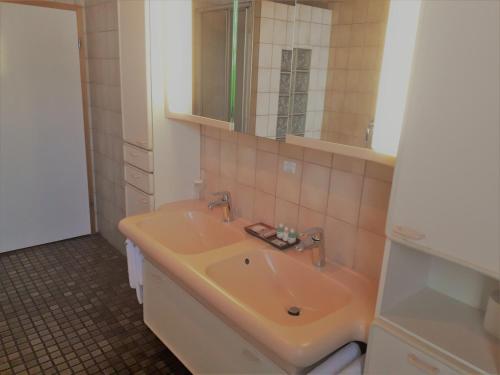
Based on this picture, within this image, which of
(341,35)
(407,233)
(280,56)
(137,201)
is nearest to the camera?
(407,233)

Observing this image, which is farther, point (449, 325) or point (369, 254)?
point (369, 254)

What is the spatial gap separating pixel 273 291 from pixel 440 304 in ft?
2.17

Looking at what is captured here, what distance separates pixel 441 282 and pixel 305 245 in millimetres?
494

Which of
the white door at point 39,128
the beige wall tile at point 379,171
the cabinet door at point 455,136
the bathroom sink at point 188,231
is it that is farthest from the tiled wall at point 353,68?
the white door at point 39,128

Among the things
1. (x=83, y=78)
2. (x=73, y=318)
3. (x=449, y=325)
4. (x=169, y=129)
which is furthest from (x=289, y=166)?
(x=83, y=78)

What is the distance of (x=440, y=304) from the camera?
1.28 meters

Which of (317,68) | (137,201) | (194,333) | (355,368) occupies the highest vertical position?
(317,68)

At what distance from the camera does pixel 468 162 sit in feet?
3.01

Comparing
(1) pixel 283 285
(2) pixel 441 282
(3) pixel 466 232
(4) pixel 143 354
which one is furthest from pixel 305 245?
(4) pixel 143 354

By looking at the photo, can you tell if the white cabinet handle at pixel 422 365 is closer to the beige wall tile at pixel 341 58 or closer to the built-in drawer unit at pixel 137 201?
the beige wall tile at pixel 341 58

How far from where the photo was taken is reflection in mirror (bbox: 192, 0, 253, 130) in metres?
1.85

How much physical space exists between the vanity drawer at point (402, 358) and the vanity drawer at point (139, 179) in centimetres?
151

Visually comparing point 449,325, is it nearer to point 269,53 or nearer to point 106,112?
point 269,53

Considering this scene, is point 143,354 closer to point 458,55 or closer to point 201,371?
point 201,371
